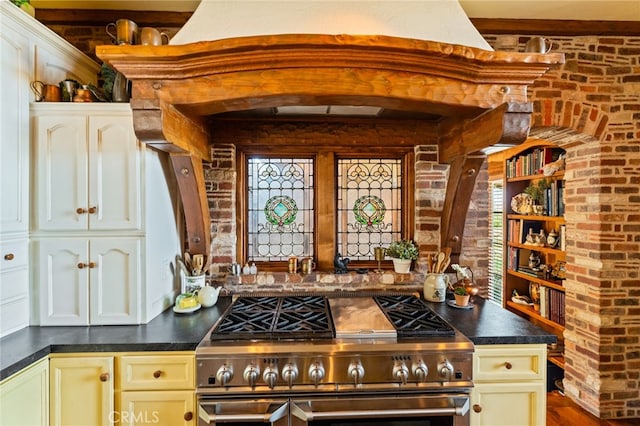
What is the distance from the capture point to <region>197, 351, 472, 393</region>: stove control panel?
156cm

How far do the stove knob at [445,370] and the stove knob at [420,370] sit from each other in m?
0.07

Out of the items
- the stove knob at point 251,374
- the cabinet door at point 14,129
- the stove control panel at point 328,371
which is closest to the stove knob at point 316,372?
the stove control panel at point 328,371

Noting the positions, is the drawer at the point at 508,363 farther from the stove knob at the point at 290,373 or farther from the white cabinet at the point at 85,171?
the white cabinet at the point at 85,171

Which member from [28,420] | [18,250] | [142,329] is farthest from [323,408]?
[18,250]

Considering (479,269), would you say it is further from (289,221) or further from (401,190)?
(289,221)

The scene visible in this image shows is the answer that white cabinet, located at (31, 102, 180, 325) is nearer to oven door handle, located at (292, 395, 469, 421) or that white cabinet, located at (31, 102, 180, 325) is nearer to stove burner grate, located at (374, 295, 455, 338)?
oven door handle, located at (292, 395, 469, 421)

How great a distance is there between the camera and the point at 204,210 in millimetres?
2201

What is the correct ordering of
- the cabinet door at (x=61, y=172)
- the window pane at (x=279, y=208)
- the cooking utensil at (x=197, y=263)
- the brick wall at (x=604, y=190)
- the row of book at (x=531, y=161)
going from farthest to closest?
1. the row of book at (x=531, y=161)
2. the window pane at (x=279, y=208)
3. the brick wall at (x=604, y=190)
4. the cooking utensil at (x=197, y=263)
5. the cabinet door at (x=61, y=172)

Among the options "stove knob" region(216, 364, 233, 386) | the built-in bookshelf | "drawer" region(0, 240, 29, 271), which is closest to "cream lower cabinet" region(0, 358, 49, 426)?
"drawer" region(0, 240, 29, 271)

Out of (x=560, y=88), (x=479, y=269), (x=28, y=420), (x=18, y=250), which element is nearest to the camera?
(x=28, y=420)

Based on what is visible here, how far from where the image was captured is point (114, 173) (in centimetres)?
183

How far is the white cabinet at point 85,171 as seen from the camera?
1791 mm

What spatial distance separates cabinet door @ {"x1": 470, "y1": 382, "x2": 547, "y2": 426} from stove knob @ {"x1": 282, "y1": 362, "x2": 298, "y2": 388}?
919mm

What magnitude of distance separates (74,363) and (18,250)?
2.24 ft
